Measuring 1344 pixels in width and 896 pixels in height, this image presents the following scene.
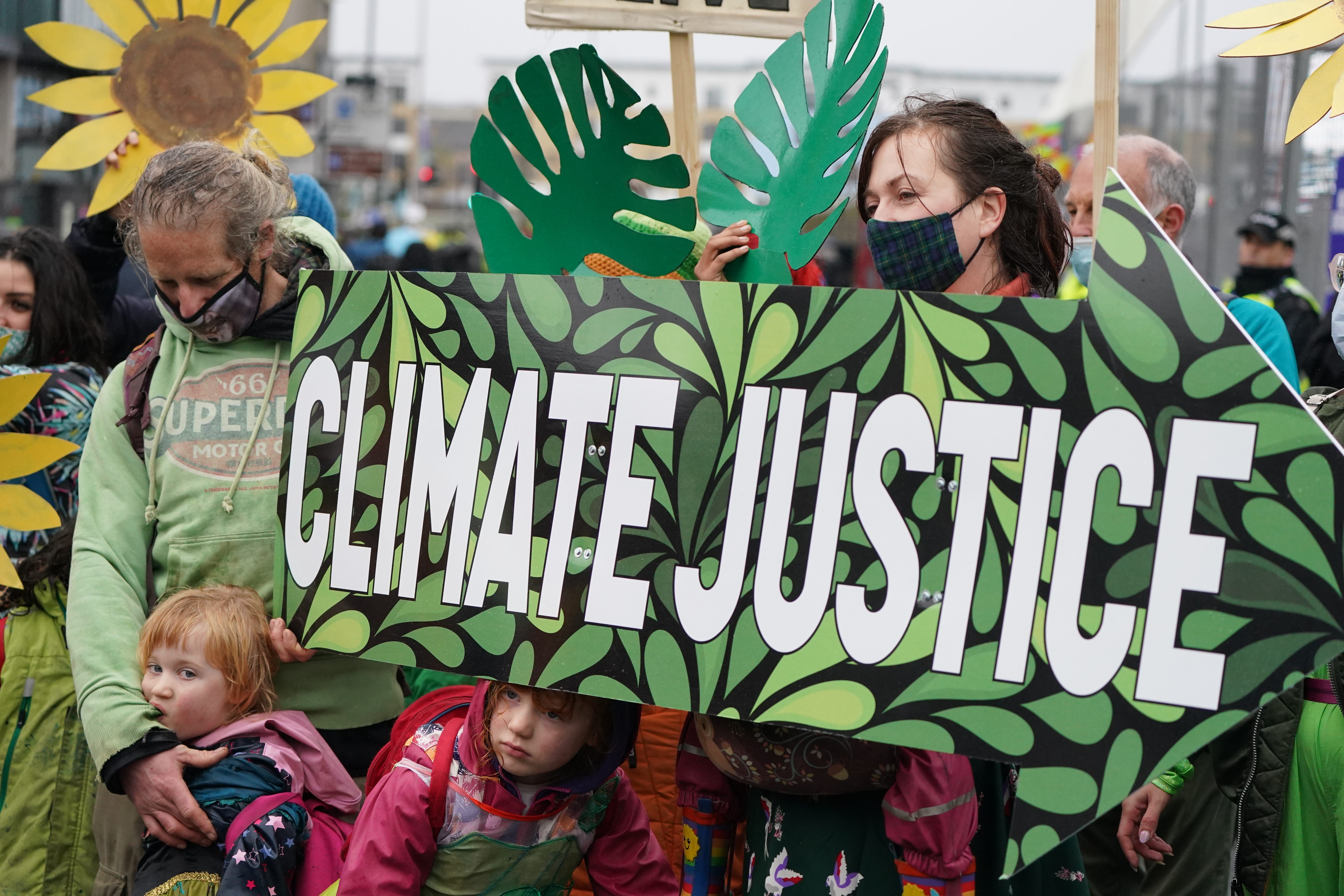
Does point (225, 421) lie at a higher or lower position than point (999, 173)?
lower

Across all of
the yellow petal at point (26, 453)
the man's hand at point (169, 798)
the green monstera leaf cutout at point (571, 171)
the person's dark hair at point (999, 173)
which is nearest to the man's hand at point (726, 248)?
the green monstera leaf cutout at point (571, 171)

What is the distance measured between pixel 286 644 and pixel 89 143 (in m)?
1.56

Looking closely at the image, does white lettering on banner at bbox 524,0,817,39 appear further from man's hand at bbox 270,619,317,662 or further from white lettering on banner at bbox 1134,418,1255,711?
white lettering on banner at bbox 1134,418,1255,711

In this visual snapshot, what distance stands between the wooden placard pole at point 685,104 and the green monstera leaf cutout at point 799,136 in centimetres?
53

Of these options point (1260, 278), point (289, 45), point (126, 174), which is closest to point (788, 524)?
point (289, 45)

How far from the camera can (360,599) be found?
6.76ft

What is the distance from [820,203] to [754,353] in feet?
1.18

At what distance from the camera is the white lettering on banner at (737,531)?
5.80 ft

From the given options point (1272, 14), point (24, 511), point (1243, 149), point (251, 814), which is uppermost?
point (1243, 149)

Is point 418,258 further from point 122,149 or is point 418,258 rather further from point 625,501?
point 625,501

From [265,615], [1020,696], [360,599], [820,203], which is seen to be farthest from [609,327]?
[265,615]

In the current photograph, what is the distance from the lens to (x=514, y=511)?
76.2 inches

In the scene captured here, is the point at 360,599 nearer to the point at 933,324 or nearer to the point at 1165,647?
the point at 933,324

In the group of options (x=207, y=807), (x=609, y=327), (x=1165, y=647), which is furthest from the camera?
(x=207, y=807)
